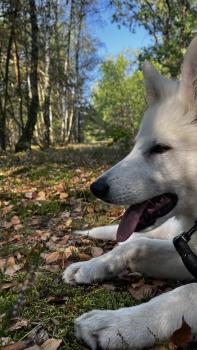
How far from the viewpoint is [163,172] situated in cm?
299

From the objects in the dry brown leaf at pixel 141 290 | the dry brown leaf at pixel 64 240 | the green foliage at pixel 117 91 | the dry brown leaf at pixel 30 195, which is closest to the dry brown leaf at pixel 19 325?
the dry brown leaf at pixel 141 290

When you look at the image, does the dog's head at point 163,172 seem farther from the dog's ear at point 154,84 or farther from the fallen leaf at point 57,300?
the fallen leaf at point 57,300

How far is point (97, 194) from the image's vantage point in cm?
306

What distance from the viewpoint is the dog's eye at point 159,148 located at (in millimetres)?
3029

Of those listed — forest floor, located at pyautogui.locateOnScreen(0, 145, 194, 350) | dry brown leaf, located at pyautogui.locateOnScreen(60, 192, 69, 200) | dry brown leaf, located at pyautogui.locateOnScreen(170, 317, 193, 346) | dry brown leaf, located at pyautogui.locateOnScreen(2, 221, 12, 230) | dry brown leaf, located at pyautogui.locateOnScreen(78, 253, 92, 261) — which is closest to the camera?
dry brown leaf, located at pyautogui.locateOnScreen(170, 317, 193, 346)

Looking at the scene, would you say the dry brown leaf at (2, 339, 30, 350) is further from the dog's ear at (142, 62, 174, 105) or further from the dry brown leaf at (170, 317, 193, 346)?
the dog's ear at (142, 62, 174, 105)

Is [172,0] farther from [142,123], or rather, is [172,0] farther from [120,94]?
[120,94]

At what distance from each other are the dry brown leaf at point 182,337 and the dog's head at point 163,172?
3.04ft

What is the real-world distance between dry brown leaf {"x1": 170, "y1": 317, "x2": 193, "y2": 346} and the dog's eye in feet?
3.96

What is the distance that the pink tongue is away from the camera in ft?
10.0

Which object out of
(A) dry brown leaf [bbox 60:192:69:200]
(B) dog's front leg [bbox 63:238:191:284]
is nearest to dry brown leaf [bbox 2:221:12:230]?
(A) dry brown leaf [bbox 60:192:69:200]

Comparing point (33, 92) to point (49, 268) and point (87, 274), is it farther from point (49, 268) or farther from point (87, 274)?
point (87, 274)

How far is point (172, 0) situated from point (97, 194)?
48.6 feet

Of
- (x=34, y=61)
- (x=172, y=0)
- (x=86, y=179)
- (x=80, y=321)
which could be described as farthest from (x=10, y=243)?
(x=172, y=0)
